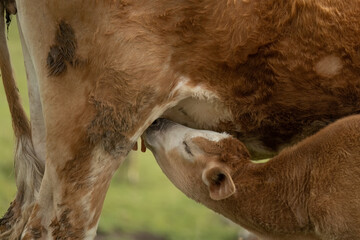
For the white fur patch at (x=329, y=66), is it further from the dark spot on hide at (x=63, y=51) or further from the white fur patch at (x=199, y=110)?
the dark spot on hide at (x=63, y=51)

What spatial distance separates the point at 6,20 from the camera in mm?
5988

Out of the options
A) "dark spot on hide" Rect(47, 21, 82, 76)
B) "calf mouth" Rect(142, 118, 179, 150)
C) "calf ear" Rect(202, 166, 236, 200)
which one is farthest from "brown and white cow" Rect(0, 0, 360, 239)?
"calf ear" Rect(202, 166, 236, 200)

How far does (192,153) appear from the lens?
587 cm

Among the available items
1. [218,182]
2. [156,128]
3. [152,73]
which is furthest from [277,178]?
[152,73]

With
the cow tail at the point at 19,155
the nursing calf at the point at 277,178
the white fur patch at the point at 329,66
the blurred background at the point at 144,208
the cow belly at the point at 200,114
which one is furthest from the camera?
the blurred background at the point at 144,208

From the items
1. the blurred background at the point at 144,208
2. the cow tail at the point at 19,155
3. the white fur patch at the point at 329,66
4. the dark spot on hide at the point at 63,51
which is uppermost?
the dark spot on hide at the point at 63,51

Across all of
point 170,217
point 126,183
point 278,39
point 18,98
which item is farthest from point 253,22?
point 126,183

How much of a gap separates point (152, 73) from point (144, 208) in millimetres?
6324

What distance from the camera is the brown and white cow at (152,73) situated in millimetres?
5277

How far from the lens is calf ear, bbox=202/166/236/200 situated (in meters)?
5.23

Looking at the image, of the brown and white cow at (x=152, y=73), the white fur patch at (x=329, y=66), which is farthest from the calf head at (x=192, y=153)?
the white fur patch at (x=329, y=66)

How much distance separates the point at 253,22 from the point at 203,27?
1.13ft

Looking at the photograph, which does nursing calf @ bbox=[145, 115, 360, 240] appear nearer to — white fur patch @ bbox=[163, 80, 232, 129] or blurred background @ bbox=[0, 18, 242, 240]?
white fur patch @ bbox=[163, 80, 232, 129]

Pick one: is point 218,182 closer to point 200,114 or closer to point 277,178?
point 277,178
